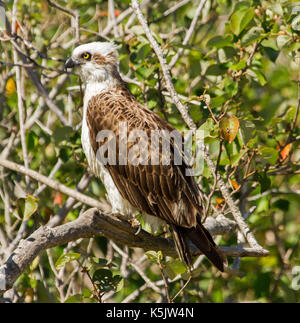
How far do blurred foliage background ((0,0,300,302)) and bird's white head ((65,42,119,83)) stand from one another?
0.12 m

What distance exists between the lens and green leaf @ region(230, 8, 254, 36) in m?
4.23

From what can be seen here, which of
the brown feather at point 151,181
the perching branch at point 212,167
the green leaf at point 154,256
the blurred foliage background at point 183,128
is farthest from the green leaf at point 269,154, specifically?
the green leaf at point 154,256

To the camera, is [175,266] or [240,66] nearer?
[175,266]

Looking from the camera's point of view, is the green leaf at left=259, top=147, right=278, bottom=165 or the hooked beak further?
the hooked beak

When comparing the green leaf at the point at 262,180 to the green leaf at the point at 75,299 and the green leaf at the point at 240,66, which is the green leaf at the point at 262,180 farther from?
the green leaf at the point at 75,299

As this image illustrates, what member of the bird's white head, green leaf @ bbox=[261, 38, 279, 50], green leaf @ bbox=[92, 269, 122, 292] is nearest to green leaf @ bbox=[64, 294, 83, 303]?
green leaf @ bbox=[92, 269, 122, 292]

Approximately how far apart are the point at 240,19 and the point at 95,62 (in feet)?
4.11

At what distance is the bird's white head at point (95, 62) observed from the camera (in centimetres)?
466

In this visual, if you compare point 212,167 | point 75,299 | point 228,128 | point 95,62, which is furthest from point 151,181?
point 95,62

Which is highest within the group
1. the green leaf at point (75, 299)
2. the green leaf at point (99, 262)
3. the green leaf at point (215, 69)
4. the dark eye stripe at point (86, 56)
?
the dark eye stripe at point (86, 56)

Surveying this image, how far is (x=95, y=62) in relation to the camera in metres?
4.71

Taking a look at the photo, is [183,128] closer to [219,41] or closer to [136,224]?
[219,41]

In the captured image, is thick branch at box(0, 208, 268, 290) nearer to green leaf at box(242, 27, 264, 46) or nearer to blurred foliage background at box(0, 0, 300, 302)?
blurred foliage background at box(0, 0, 300, 302)

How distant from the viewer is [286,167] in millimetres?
4723
